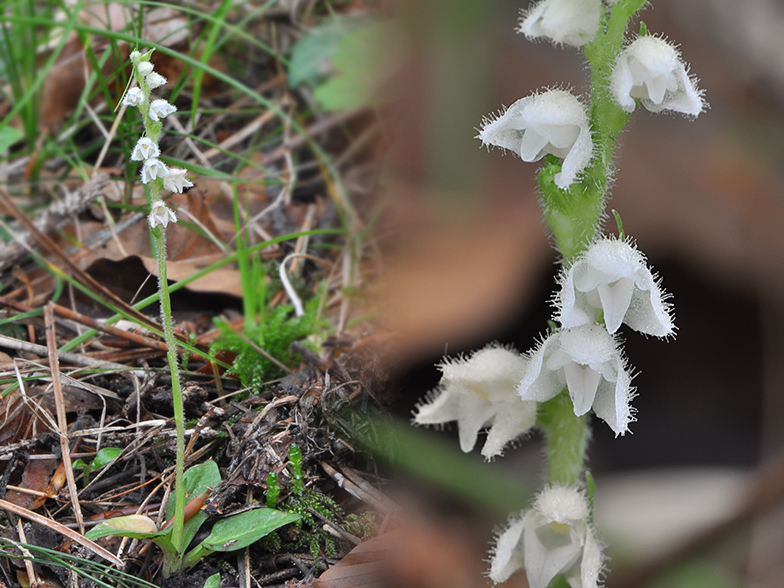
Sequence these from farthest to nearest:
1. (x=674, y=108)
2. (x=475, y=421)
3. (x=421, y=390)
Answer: (x=421, y=390), (x=475, y=421), (x=674, y=108)

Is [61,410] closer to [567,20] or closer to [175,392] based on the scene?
[175,392]

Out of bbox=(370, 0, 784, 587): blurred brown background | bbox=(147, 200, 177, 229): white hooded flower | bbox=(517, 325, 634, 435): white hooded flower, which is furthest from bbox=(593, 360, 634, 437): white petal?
bbox=(147, 200, 177, 229): white hooded flower

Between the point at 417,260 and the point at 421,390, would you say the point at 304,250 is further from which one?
the point at 421,390

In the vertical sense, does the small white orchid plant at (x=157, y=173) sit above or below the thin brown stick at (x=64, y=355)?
above

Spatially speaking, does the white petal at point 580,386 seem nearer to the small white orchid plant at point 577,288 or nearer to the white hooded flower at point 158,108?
the small white orchid plant at point 577,288

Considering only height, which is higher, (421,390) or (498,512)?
(421,390)

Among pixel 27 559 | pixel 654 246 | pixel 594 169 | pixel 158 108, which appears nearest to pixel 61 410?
pixel 27 559

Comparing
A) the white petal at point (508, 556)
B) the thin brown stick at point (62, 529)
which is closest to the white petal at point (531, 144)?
the white petal at point (508, 556)

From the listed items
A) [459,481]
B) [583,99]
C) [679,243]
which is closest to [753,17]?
[679,243]
